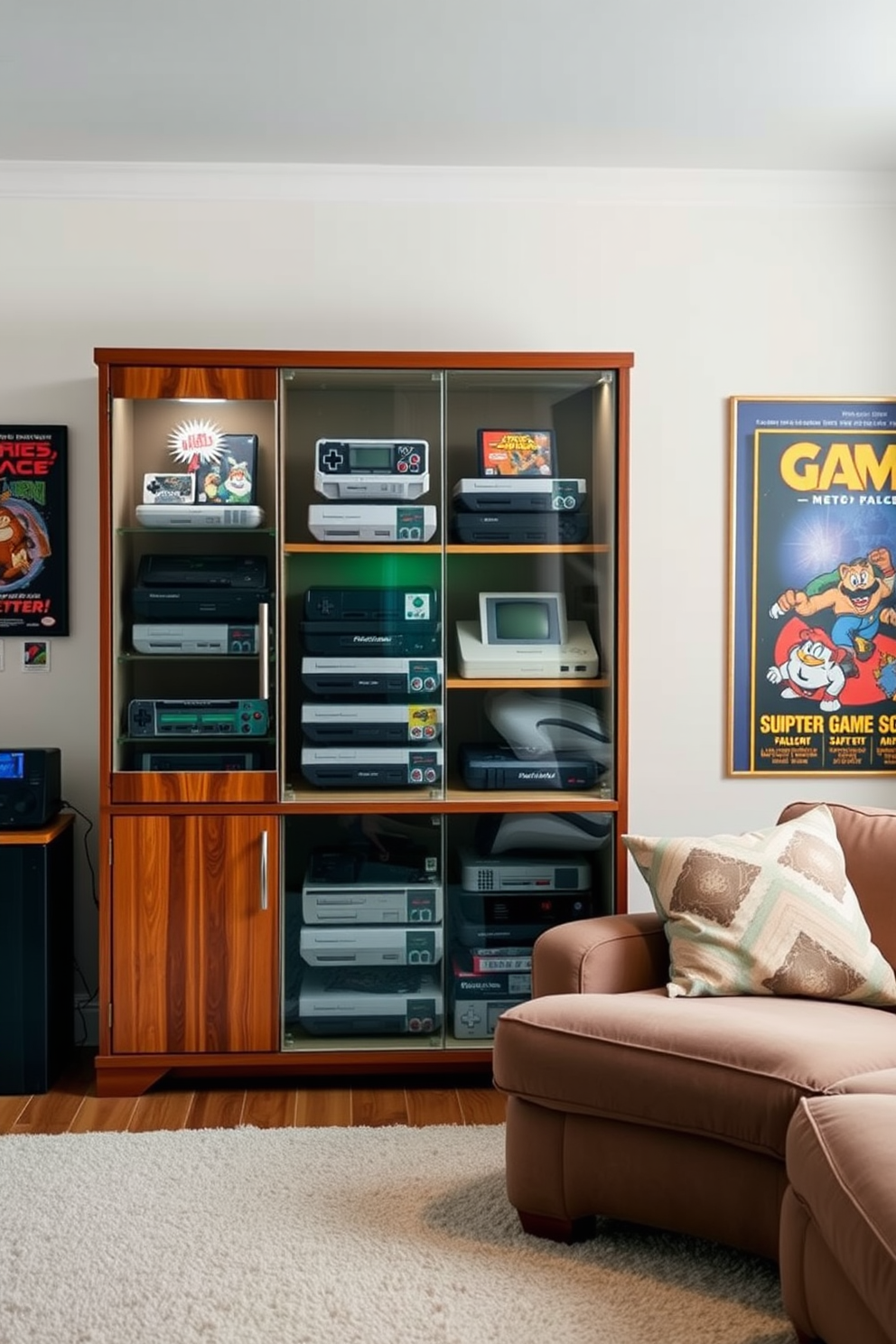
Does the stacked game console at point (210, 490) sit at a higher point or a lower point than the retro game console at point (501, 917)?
higher

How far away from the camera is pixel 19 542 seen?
12.4ft

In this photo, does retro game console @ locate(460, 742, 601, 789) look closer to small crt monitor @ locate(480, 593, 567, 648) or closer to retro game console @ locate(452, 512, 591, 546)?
small crt monitor @ locate(480, 593, 567, 648)

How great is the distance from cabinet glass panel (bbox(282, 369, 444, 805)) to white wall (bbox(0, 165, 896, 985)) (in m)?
0.47

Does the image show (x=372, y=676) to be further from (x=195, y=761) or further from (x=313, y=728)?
(x=195, y=761)

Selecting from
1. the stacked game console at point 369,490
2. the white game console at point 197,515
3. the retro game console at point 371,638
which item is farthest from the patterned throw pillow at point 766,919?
the white game console at point 197,515

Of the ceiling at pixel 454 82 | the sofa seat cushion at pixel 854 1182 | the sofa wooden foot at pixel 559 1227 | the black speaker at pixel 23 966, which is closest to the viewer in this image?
the sofa seat cushion at pixel 854 1182

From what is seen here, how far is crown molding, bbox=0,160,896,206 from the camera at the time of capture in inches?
148

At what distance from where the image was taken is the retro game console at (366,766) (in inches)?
137

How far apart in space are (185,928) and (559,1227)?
1.38 m

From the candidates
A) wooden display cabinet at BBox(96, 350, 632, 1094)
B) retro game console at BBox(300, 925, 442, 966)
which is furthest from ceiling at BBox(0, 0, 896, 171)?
retro game console at BBox(300, 925, 442, 966)

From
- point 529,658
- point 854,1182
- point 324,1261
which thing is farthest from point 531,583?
point 854,1182

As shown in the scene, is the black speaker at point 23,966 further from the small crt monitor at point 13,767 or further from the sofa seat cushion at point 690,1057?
the sofa seat cushion at point 690,1057

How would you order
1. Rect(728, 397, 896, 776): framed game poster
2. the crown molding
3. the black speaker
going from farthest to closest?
Rect(728, 397, 896, 776): framed game poster, the crown molding, the black speaker

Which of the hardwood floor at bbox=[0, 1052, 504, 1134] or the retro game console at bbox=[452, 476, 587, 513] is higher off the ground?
the retro game console at bbox=[452, 476, 587, 513]
